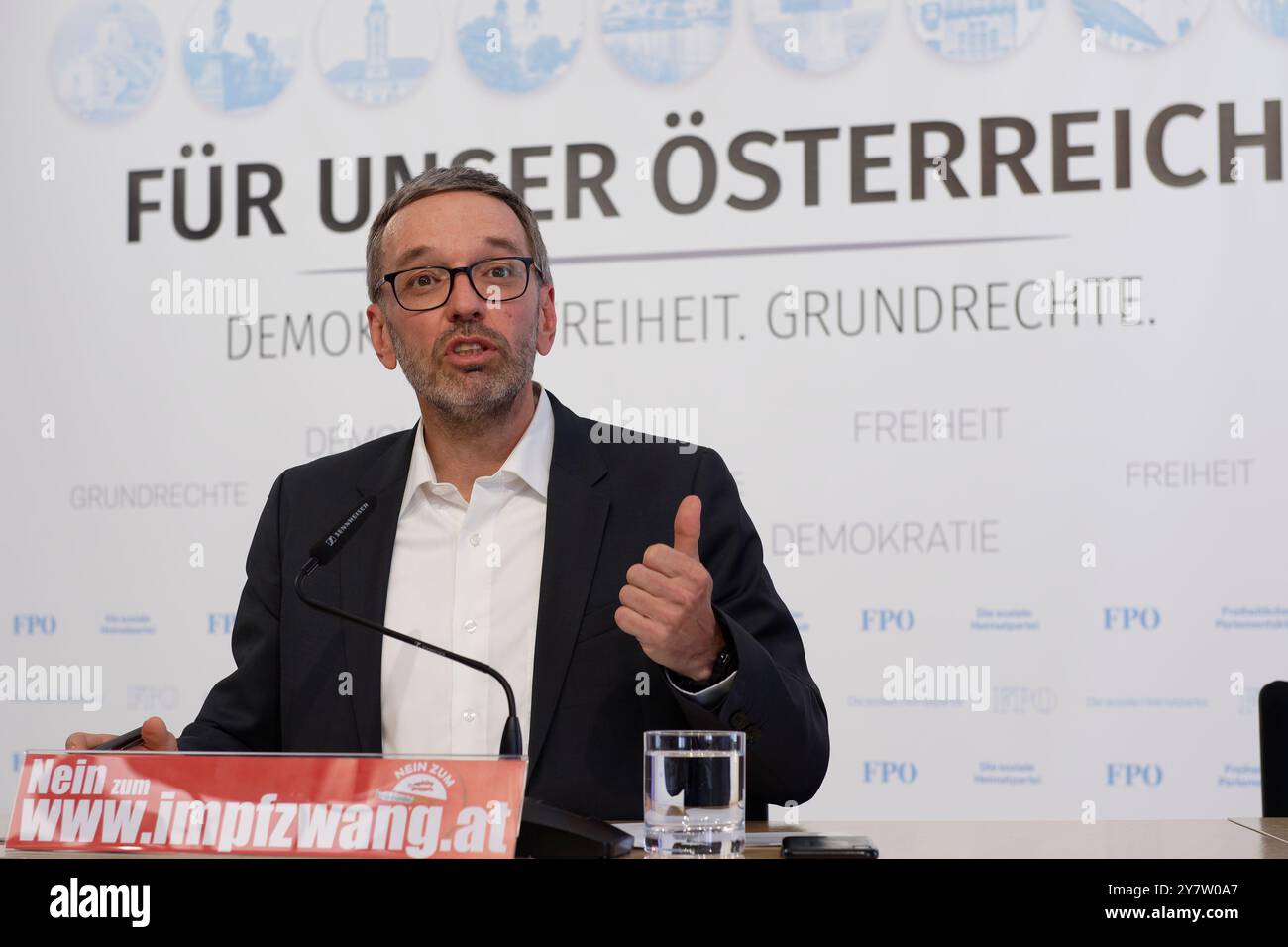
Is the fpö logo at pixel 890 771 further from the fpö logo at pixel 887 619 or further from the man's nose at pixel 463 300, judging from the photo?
the man's nose at pixel 463 300

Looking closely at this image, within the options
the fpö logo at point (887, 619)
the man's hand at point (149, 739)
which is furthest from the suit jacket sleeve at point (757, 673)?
the fpö logo at point (887, 619)

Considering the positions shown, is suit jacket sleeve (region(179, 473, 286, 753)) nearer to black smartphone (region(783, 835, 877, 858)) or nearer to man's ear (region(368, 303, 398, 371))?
man's ear (region(368, 303, 398, 371))

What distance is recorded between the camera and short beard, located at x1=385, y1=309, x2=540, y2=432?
210cm

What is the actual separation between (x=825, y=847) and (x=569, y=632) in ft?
2.44

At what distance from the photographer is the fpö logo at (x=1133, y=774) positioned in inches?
122

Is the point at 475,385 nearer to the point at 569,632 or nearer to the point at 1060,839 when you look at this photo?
the point at 569,632

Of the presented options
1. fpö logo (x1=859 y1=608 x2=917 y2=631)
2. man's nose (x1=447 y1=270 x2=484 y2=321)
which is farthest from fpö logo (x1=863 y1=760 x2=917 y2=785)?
man's nose (x1=447 y1=270 x2=484 y2=321)

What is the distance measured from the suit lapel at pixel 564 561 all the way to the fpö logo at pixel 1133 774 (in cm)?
170

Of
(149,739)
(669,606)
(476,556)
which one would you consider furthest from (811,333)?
(149,739)

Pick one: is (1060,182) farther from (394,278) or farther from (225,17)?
(225,17)

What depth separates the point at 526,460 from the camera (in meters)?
2.12

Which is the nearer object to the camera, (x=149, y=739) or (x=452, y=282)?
(x=149, y=739)

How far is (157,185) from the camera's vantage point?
12.5ft

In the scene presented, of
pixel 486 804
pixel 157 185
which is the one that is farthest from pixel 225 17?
pixel 486 804
